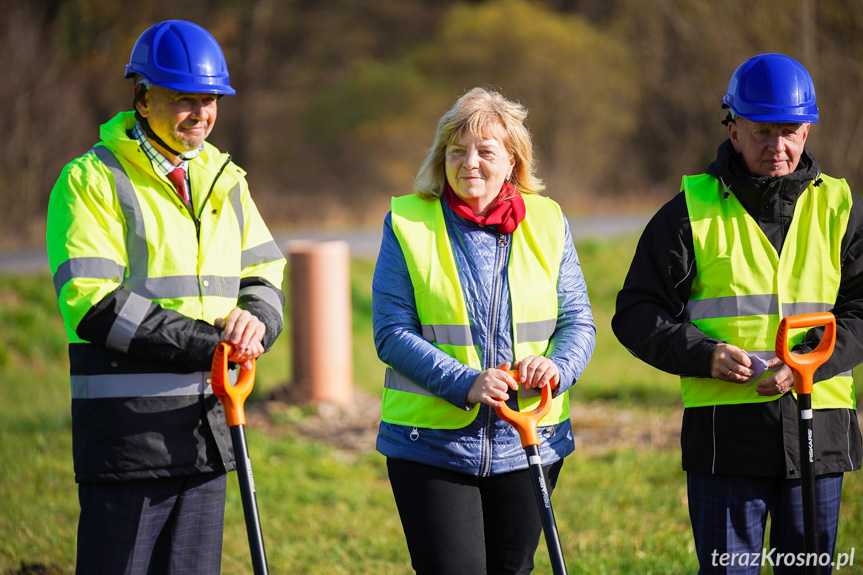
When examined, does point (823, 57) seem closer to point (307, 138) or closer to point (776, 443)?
point (307, 138)

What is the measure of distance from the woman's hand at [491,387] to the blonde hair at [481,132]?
2.20ft

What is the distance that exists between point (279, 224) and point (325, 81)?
10.4 metres

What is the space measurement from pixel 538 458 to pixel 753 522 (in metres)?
0.73

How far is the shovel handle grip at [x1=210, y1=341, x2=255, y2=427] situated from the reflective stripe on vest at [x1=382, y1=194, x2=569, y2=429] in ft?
1.51

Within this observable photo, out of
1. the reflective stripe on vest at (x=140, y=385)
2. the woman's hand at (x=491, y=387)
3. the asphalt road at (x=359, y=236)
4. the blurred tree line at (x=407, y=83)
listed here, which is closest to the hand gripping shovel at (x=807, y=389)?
the woman's hand at (x=491, y=387)

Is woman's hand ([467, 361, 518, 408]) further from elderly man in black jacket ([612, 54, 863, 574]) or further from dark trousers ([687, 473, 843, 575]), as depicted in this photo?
dark trousers ([687, 473, 843, 575])

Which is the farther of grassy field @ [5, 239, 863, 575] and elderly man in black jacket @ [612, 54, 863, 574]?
grassy field @ [5, 239, 863, 575]

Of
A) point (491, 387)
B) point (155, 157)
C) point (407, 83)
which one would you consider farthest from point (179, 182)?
point (407, 83)

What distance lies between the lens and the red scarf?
3045 mm

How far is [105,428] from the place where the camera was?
2.80m

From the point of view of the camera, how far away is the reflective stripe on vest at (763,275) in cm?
298

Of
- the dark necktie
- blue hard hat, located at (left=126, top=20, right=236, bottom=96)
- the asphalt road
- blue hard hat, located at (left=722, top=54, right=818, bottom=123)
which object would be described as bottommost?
the asphalt road

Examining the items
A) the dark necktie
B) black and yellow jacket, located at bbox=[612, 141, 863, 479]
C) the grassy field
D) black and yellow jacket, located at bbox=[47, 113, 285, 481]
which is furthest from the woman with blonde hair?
the grassy field

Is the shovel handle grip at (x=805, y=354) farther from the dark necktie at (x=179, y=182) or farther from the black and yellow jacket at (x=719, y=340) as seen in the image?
the dark necktie at (x=179, y=182)
